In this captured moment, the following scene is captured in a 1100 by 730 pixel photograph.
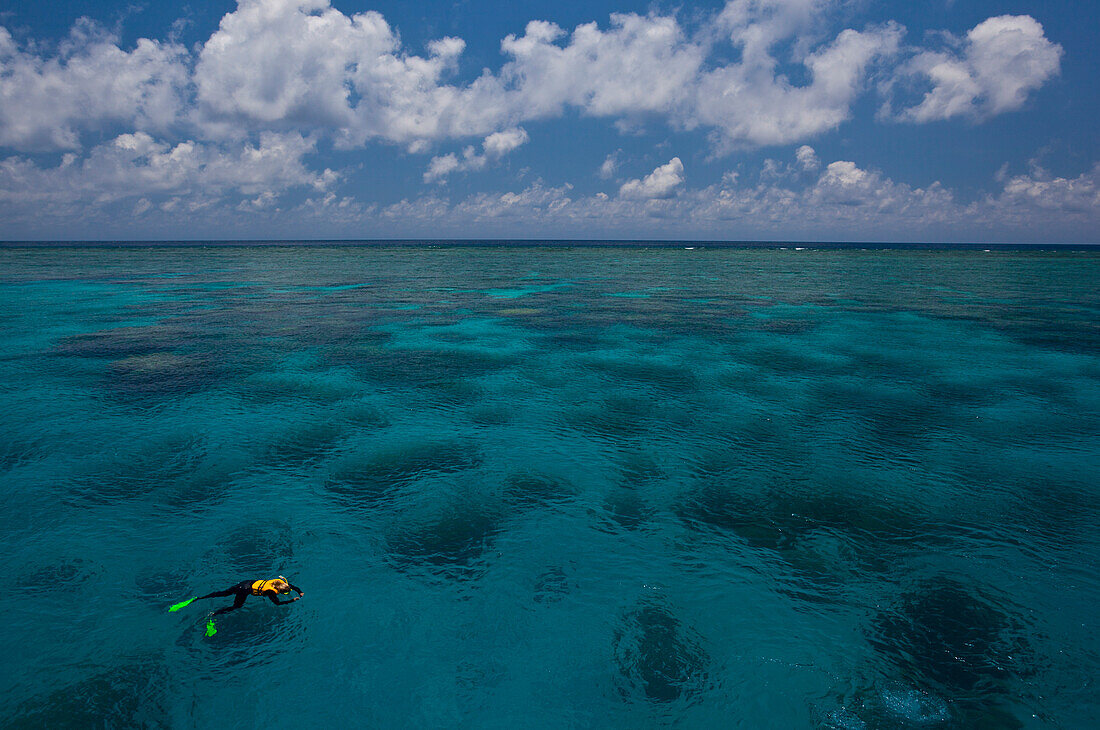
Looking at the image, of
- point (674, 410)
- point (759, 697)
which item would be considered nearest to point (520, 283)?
point (674, 410)

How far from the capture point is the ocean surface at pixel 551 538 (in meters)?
13.5

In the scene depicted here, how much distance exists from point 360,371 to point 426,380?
16.7 ft

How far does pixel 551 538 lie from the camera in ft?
63.8

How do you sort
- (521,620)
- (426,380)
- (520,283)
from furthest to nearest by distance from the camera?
(520,283) → (426,380) → (521,620)

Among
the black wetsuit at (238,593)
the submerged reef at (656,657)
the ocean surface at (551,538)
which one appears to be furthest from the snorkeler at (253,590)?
the submerged reef at (656,657)

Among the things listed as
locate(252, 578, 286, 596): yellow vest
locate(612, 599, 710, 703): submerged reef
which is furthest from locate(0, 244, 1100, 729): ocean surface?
locate(252, 578, 286, 596): yellow vest

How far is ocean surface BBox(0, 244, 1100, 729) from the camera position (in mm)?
13477

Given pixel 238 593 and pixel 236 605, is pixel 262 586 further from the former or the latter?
pixel 236 605

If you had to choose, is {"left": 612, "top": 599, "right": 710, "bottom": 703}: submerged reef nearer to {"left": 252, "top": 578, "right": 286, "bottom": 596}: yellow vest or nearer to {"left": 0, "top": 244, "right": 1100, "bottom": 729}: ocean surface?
{"left": 0, "top": 244, "right": 1100, "bottom": 729}: ocean surface

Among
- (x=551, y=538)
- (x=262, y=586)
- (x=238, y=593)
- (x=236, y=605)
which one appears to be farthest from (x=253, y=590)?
(x=551, y=538)

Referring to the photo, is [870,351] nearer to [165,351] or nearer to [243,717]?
[243,717]

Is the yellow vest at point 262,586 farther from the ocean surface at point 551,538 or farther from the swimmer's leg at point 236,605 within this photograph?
the ocean surface at point 551,538

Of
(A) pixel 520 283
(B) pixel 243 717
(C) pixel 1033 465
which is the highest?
(A) pixel 520 283

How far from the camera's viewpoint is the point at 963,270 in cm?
13262
